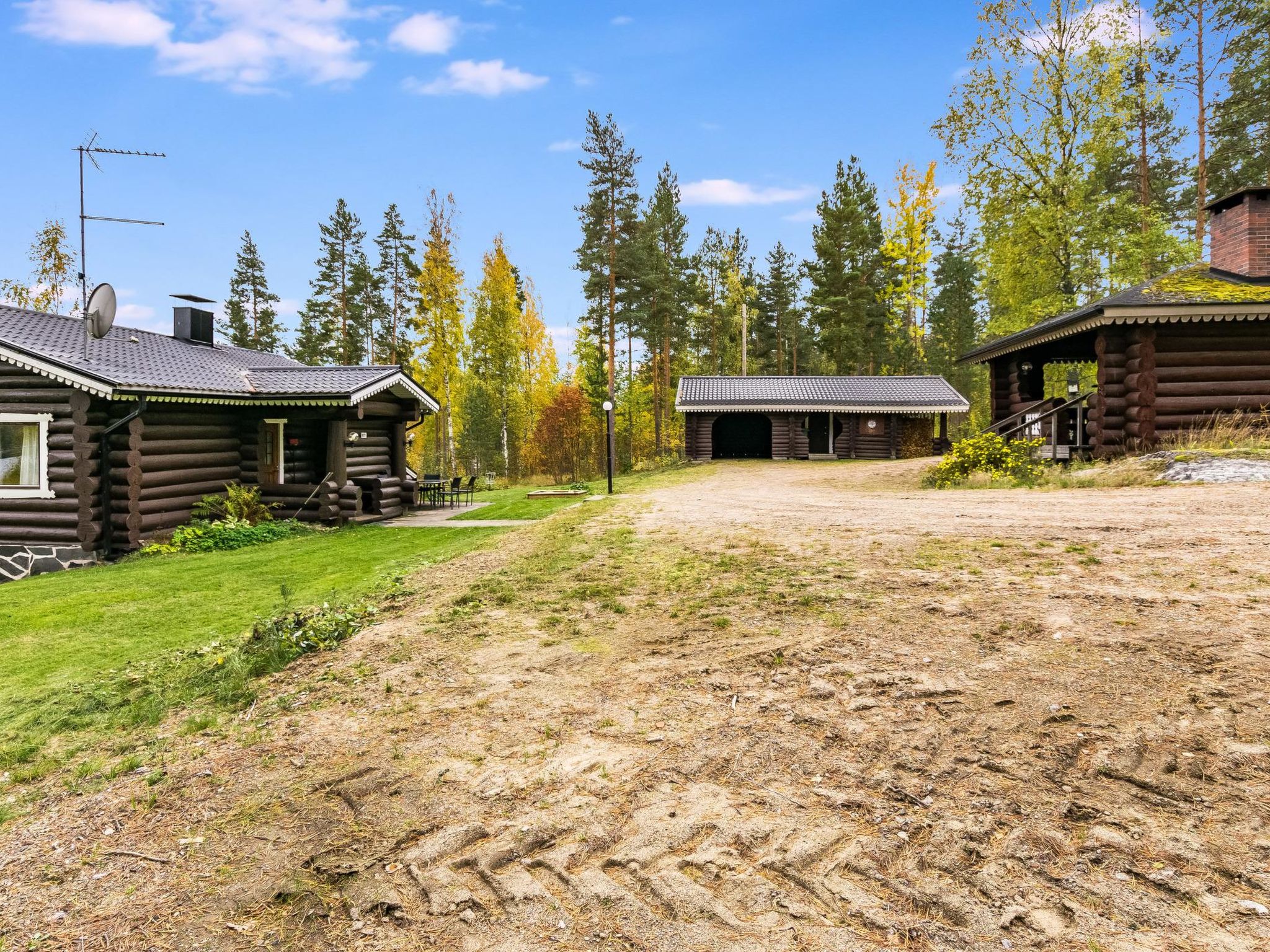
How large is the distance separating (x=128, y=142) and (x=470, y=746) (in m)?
15.6

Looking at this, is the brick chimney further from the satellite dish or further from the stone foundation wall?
the stone foundation wall

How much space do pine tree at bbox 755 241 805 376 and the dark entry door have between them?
1418 cm

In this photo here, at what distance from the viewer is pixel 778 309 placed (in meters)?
44.3

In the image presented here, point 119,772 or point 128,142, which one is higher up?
point 128,142

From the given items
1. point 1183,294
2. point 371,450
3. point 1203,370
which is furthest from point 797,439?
point 371,450

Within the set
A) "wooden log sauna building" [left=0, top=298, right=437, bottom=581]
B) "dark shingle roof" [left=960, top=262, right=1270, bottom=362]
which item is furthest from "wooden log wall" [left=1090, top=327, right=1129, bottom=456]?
"wooden log sauna building" [left=0, top=298, right=437, bottom=581]

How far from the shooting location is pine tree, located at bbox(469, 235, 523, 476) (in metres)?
32.9

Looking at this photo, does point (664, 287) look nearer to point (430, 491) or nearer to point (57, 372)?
point (430, 491)

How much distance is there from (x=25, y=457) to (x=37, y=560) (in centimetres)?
193

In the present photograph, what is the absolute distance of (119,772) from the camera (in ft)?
12.8

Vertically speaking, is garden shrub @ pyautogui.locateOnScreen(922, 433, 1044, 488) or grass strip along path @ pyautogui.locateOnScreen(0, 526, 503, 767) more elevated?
garden shrub @ pyautogui.locateOnScreen(922, 433, 1044, 488)

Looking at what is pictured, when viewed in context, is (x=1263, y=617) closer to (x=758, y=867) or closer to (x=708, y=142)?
Answer: (x=758, y=867)

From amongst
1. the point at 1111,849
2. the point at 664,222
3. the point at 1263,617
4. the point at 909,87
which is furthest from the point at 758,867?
the point at 664,222

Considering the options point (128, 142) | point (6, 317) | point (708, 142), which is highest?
point (708, 142)
